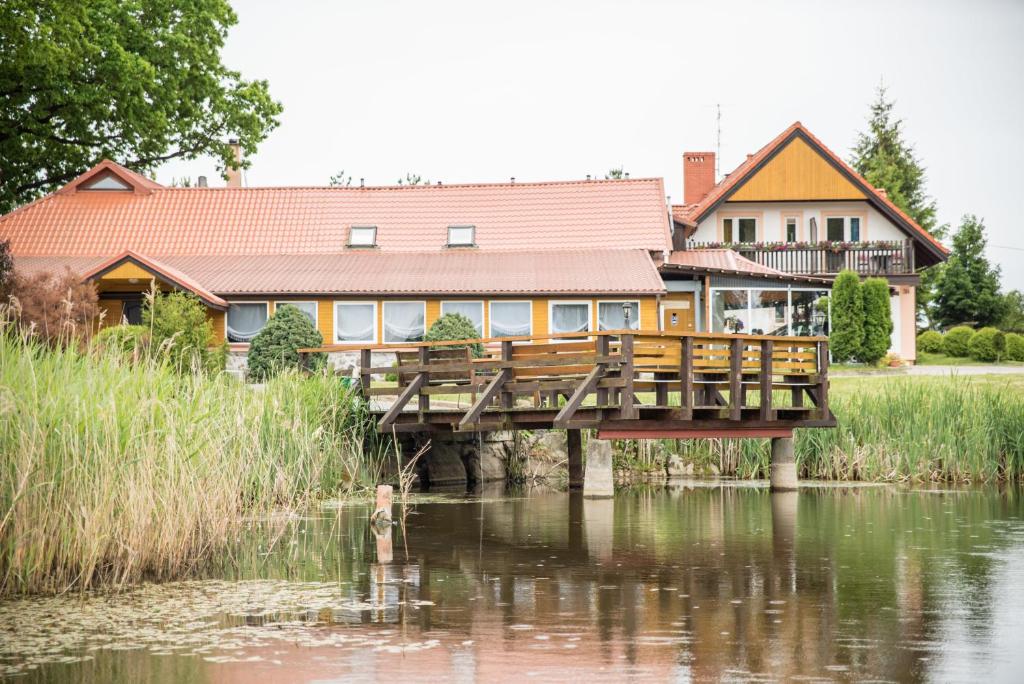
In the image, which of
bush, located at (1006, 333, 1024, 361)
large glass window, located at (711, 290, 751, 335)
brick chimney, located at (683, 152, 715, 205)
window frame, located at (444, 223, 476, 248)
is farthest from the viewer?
brick chimney, located at (683, 152, 715, 205)

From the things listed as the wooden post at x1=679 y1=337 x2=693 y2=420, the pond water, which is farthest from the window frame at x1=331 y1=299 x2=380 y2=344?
the pond water

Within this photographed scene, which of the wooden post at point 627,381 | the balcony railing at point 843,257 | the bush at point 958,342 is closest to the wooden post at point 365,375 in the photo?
the wooden post at point 627,381

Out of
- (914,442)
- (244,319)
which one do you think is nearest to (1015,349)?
(914,442)

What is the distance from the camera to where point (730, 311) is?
35.2m

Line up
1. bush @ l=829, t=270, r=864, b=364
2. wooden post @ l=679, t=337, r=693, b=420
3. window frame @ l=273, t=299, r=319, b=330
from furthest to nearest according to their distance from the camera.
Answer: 1. bush @ l=829, t=270, r=864, b=364
2. window frame @ l=273, t=299, r=319, b=330
3. wooden post @ l=679, t=337, r=693, b=420

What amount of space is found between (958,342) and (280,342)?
Result: 69.1 ft

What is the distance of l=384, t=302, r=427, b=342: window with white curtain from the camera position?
31.0 m

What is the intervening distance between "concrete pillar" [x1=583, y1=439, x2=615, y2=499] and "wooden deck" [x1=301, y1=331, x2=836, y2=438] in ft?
1.30

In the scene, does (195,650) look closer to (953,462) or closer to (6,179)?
(953,462)

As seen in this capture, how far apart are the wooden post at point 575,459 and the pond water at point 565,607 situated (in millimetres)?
4426

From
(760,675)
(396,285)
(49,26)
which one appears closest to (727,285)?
(396,285)

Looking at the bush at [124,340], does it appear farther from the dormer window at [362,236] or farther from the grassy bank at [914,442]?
the dormer window at [362,236]

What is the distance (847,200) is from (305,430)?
26159 mm

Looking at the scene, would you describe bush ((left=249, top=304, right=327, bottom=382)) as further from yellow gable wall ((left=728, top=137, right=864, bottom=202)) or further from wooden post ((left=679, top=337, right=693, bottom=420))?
yellow gable wall ((left=728, top=137, right=864, bottom=202))
